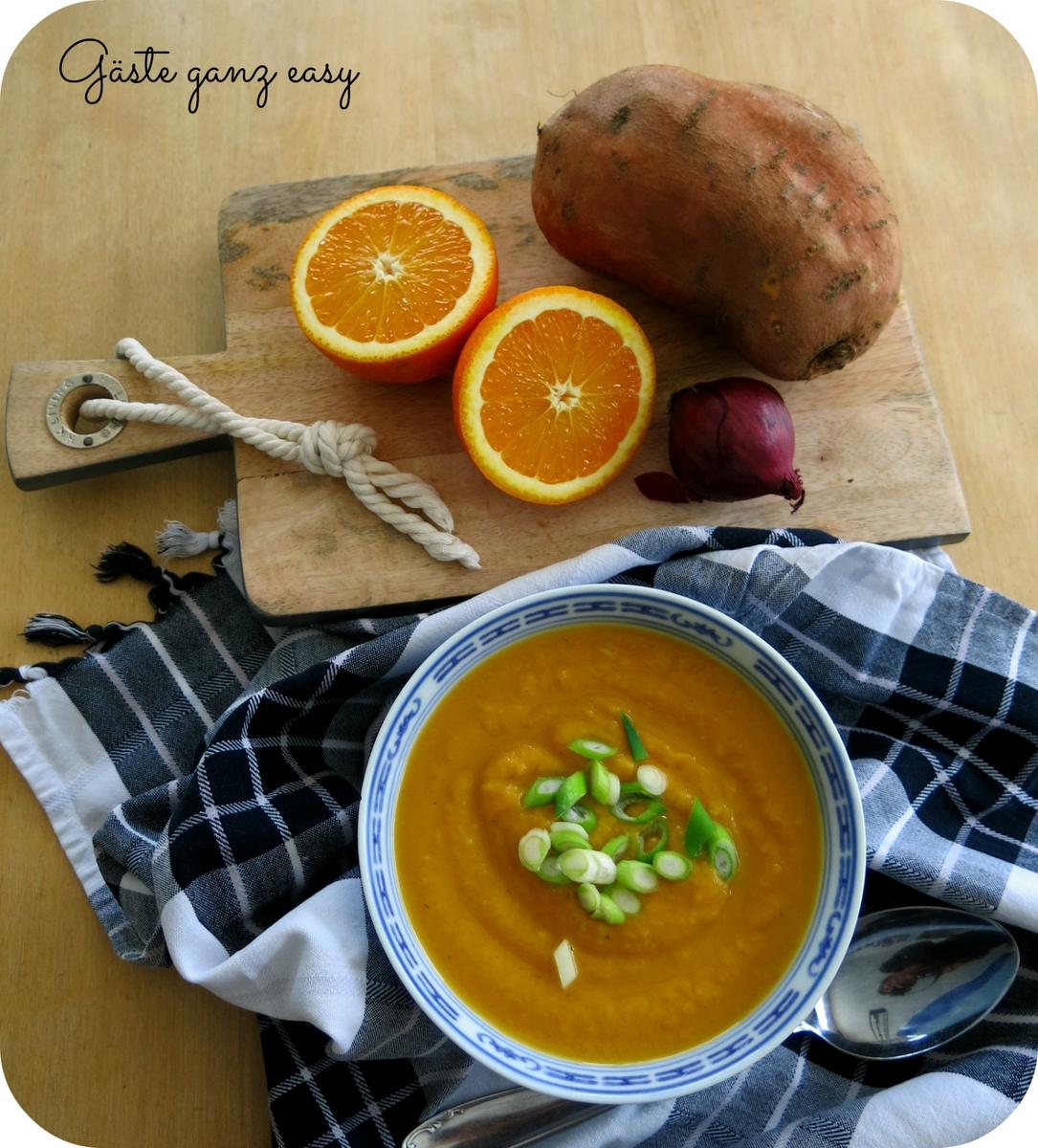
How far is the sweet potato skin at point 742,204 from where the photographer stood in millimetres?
1669

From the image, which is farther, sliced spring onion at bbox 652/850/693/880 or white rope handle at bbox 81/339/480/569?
white rope handle at bbox 81/339/480/569

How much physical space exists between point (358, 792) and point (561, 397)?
0.75 metres

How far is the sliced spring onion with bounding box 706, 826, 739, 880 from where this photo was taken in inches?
59.4

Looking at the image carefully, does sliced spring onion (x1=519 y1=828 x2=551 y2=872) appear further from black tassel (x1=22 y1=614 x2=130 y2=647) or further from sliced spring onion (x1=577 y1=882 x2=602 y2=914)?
black tassel (x1=22 y1=614 x2=130 y2=647)

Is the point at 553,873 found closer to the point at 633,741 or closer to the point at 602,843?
the point at 602,843

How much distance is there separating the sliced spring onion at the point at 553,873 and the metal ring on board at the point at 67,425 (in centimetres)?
107

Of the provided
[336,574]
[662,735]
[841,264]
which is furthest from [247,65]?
[662,735]

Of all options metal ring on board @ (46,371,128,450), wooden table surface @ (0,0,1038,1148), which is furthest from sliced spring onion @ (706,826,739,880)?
metal ring on board @ (46,371,128,450)

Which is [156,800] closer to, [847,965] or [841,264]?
[847,965]

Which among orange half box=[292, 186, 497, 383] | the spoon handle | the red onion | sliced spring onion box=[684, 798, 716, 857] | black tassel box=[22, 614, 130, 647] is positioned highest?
orange half box=[292, 186, 497, 383]

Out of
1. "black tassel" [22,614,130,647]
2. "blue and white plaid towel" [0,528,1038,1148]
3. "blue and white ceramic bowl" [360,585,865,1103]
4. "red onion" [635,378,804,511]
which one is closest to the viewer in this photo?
"blue and white ceramic bowl" [360,585,865,1103]

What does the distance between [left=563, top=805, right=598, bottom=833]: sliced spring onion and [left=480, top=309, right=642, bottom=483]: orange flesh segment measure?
0.55 m

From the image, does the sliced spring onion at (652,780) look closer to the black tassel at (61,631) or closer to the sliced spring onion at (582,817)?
the sliced spring onion at (582,817)

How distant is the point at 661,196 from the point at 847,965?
4.19ft
